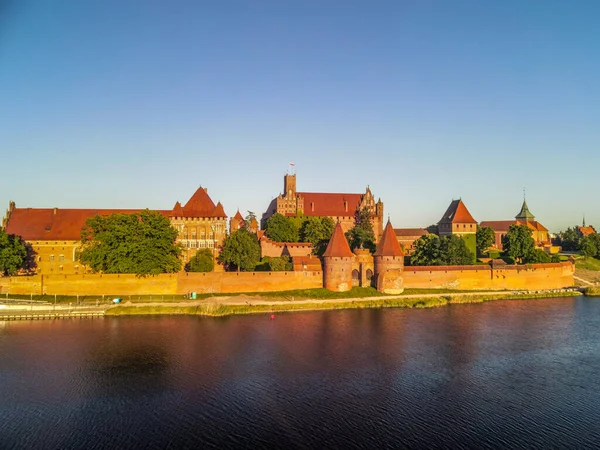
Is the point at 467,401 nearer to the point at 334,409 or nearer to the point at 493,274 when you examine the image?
the point at 334,409

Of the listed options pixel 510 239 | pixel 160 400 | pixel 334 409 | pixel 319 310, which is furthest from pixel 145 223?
pixel 510 239

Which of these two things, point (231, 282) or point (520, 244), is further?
point (520, 244)

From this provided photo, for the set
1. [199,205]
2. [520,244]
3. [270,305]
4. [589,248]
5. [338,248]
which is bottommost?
[270,305]

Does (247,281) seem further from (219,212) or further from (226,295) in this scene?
(219,212)

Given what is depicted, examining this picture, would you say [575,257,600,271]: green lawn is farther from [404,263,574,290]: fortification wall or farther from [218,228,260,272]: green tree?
[218,228,260,272]: green tree

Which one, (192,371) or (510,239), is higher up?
(510,239)

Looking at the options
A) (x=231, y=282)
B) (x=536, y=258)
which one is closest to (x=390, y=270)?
(x=231, y=282)

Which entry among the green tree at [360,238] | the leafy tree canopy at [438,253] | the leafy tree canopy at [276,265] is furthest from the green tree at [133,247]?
the leafy tree canopy at [438,253]

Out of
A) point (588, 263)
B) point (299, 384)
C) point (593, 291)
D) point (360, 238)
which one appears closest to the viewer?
point (299, 384)
